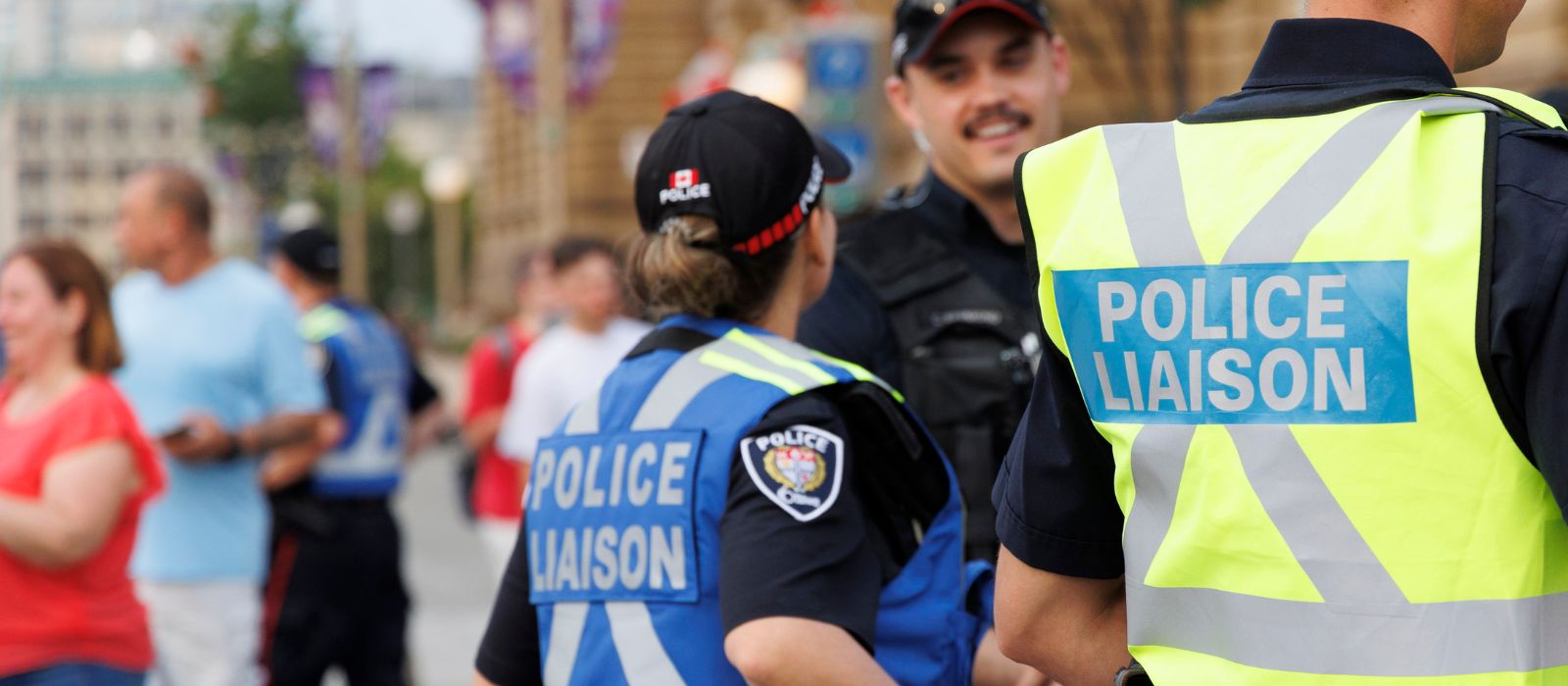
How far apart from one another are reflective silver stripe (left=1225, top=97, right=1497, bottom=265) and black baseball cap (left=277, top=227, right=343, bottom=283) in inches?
260

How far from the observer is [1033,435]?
2193 mm

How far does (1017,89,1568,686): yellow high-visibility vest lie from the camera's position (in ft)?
5.98

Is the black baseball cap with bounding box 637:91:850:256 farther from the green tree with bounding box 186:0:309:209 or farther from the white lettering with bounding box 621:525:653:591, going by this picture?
the green tree with bounding box 186:0:309:209

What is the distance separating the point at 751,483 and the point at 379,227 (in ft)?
278

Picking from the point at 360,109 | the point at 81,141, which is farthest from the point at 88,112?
the point at 360,109

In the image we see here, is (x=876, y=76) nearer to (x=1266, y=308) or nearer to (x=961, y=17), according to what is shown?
(x=961, y=17)

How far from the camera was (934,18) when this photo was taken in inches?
148

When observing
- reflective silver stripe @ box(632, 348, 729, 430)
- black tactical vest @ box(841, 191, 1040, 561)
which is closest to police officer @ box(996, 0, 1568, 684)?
reflective silver stripe @ box(632, 348, 729, 430)

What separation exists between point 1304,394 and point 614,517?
1130 mm

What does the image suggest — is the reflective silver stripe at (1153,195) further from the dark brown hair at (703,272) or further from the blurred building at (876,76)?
the blurred building at (876,76)

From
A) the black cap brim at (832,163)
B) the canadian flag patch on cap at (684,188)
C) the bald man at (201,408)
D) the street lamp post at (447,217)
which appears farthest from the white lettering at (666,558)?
the street lamp post at (447,217)

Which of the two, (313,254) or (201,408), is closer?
(201,408)

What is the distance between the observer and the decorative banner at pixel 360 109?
3259 centimetres

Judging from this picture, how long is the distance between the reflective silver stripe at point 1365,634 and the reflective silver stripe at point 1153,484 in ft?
0.17
